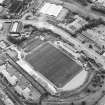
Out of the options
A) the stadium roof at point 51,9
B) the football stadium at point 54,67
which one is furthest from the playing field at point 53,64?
the stadium roof at point 51,9

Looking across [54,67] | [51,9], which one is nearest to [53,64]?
[54,67]

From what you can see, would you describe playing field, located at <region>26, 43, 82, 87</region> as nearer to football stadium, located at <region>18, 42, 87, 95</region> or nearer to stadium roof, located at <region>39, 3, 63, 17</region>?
football stadium, located at <region>18, 42, 87, 95</region>

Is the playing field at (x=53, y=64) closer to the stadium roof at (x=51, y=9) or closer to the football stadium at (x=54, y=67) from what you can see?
the football stadium at (x=54, y=67)

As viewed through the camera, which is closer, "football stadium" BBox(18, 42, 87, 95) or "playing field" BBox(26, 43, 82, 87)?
"football stadium" BBox(18, 42, 87, 95)

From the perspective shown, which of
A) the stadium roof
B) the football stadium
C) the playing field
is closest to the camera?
the football stadium

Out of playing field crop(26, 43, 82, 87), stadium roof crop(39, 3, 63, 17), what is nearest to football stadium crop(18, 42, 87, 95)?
playing field crop(26, 43, 82, 87)

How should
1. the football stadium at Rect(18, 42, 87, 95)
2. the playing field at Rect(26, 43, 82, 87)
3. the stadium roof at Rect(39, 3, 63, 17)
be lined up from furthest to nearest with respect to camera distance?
the stadium roof at Rect(39, 3, 63, 17)
the playing field at Rect(26, 43, 82, 87)
the football stadium at Rect(18, 42, 87, 95)

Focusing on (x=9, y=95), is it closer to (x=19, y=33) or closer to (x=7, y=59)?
(x=7, y=59)

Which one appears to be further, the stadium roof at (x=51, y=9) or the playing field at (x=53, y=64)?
the stadium roof at (x=51, y=9)
